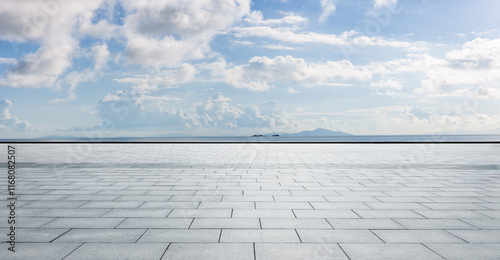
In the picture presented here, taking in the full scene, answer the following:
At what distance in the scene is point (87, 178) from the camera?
372 inches

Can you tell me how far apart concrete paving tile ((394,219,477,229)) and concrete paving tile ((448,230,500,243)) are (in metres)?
0.22

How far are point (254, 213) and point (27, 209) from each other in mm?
4300

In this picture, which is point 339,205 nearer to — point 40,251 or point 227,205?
point 227,205

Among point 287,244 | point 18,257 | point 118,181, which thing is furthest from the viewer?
point 118,181

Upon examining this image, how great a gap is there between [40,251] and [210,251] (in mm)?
2145

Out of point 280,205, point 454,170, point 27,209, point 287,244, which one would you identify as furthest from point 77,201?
point 454,170

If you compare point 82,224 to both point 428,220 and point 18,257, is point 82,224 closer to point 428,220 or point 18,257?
point 18,257

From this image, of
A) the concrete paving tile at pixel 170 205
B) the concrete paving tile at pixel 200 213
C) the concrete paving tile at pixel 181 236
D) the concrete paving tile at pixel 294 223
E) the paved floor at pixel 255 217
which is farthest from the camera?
the concrete paving tile at pixel 170 205

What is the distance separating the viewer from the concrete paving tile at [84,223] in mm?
4855

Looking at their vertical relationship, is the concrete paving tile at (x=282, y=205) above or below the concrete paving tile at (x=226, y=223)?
above

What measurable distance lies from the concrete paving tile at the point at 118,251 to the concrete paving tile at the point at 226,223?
0.93m

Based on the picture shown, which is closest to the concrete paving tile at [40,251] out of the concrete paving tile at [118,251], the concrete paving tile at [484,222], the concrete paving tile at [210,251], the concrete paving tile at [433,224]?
the concrete paving tile at [118,251]

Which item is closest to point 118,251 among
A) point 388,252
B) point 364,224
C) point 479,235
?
point 388,252

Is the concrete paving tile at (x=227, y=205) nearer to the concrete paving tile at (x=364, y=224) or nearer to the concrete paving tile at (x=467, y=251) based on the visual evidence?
the concrete paving tile at (x=364, y=224)
